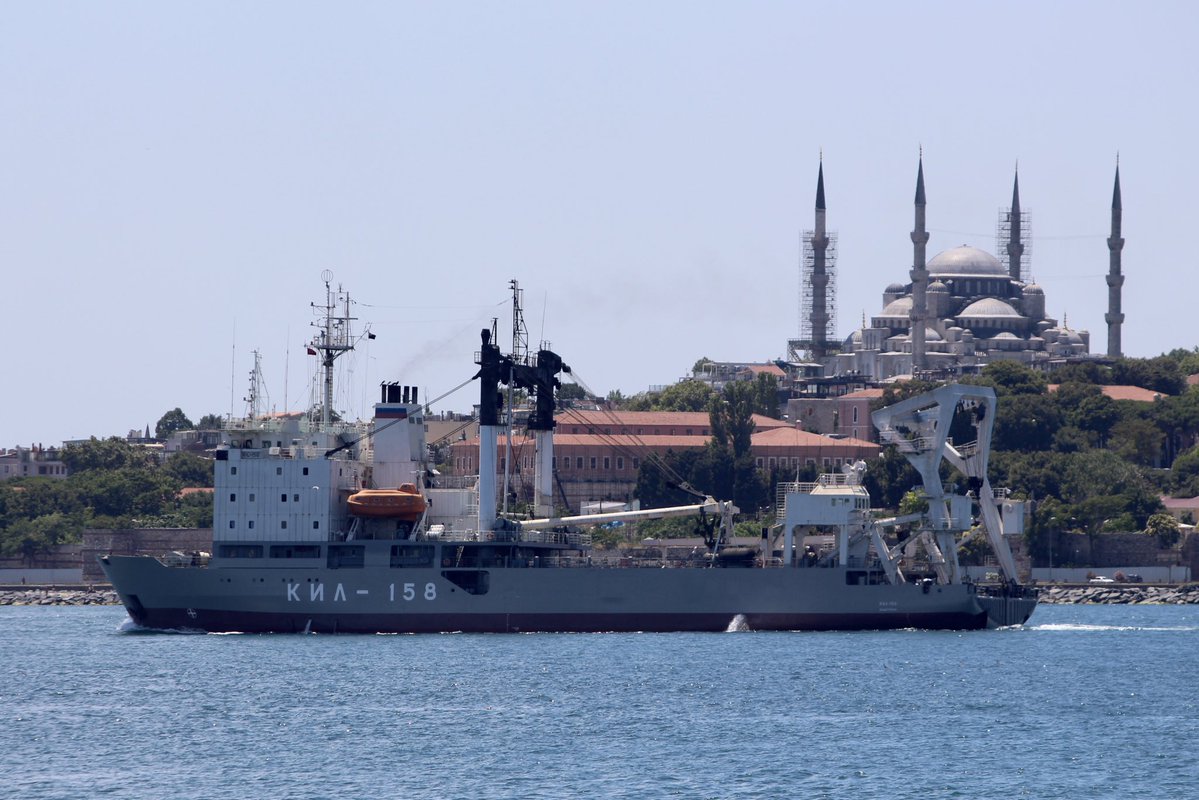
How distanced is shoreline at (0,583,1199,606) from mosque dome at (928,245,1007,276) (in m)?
69.5

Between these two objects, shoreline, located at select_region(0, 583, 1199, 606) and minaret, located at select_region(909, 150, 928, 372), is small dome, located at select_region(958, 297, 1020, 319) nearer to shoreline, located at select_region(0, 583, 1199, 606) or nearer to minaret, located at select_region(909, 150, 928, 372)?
minaret, located at select_region(909, 150, 928, 372)

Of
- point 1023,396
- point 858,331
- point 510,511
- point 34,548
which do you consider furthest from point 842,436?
point 510,511

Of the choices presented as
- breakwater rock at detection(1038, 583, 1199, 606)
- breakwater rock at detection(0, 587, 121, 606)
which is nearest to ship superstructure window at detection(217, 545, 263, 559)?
breakwater rock at detection(0, 587, 121, 606)

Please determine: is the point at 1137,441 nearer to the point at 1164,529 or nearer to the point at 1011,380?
the point at 1011,380

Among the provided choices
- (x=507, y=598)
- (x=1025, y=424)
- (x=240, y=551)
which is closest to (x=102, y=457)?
(x=1025, y=424)

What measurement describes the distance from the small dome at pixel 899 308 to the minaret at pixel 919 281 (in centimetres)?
1292

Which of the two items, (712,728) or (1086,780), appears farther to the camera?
(712,728)

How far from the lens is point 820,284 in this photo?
144500 mm

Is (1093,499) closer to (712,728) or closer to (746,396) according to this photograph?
(746,396)

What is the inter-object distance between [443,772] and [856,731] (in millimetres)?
7772

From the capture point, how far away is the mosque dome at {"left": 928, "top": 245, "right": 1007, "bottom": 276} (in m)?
155

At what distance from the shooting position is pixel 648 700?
40.0 meters

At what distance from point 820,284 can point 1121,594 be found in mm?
62165

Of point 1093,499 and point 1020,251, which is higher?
point 1020,251
